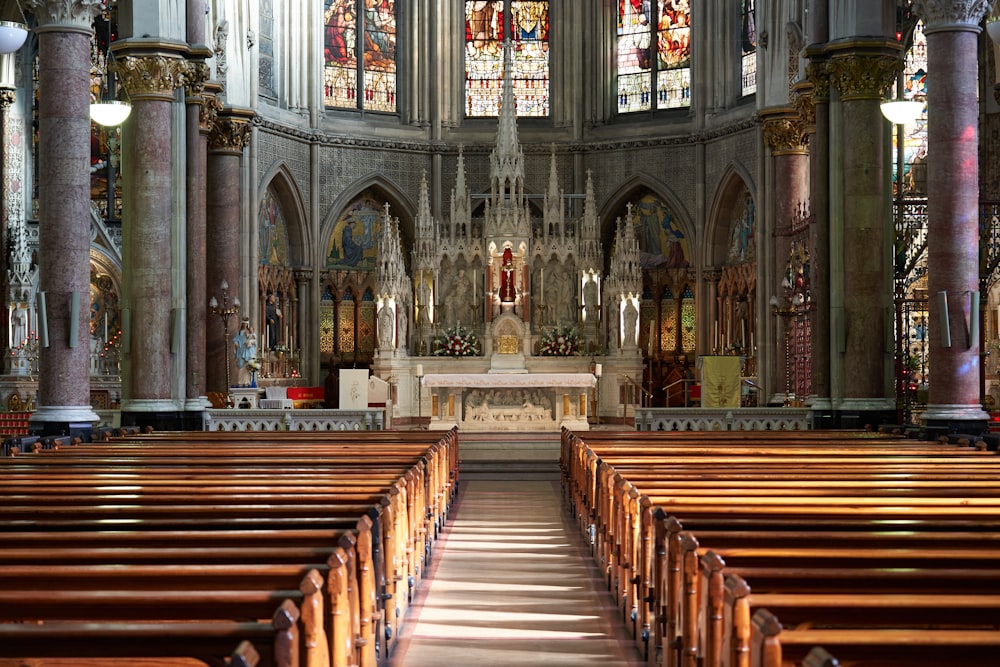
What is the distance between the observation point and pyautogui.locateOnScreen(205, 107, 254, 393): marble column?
25.1 m

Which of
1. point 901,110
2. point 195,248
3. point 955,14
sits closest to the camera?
point 955,14

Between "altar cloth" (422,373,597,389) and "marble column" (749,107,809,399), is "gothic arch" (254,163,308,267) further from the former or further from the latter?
"marble column" (749,107,809,399)

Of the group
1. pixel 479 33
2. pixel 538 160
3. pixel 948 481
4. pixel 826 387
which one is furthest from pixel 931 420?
pixel 479 33

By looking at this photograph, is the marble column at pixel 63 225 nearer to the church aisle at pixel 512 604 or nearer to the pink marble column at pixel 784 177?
the church aisle at pixel 512 604

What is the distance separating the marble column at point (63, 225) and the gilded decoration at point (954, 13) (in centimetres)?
975

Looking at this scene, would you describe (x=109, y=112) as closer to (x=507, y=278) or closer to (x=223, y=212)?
(x=223, y=212)

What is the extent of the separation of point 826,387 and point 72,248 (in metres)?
10.2

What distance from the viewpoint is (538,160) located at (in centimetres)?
3319

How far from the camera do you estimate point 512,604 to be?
31.1 ft

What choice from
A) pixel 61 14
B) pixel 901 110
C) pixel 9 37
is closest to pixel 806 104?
pixel 901 110

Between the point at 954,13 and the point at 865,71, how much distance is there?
8.70 feet

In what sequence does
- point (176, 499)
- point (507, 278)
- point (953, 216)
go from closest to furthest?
point (176, 499)
point (953, 216)
point (507, 278)

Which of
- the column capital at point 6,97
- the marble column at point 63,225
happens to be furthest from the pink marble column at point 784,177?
the column capital at point 6,97

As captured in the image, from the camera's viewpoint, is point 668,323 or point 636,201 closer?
point 668,323
